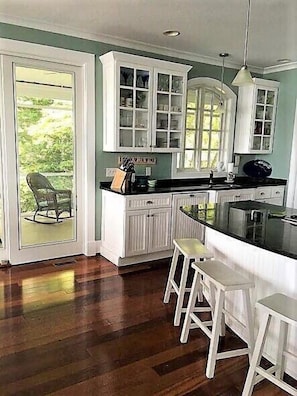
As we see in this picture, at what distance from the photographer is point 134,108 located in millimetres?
3955

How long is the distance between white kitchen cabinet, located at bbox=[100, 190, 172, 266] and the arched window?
924 mm

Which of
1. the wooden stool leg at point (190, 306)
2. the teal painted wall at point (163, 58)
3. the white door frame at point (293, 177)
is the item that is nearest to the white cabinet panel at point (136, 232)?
the teal painted wall at point (163, 58)

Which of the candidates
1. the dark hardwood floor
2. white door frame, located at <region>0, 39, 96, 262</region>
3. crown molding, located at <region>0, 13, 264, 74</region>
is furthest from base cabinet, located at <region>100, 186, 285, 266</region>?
crown molding, located at <region>0, 13, 264, 74</region>

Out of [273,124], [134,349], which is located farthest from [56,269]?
[273,124]

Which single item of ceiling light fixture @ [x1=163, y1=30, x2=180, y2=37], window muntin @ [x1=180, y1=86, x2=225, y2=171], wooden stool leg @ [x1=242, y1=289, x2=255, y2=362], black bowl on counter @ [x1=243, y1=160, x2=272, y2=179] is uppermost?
ceiling light fixture @ [x1=163, y1=30, x2=180, y2=37]

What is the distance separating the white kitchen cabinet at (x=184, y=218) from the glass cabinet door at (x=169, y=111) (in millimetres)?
657

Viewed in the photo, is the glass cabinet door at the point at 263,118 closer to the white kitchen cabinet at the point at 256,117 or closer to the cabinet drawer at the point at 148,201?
the white kitchen cabinet at the point at 256,117

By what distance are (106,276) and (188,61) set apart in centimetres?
301

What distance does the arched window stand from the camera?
15.7ft

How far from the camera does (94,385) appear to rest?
1.99 metres

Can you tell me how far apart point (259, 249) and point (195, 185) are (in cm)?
242

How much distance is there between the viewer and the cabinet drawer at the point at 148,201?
3740 millimetres

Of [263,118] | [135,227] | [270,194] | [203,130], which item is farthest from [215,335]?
[263,118]

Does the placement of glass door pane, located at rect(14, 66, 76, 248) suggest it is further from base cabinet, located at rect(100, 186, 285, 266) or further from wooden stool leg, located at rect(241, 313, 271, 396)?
wooden stool leg, located at rect(241, 313, 271, 396)
